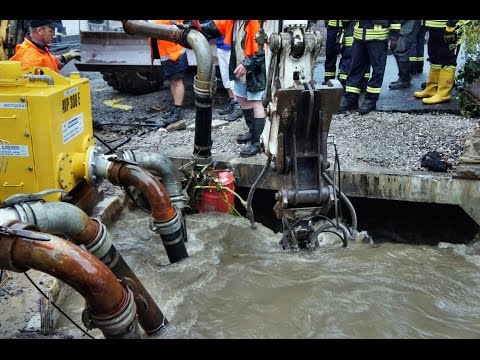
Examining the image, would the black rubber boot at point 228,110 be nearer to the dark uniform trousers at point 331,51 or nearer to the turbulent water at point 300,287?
the dark uniform trousers at point 331,51

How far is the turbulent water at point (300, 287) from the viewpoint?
3.47 m

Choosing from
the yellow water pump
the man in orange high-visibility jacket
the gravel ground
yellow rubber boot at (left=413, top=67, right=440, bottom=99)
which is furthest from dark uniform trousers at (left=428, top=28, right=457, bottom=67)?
the yellow water pump

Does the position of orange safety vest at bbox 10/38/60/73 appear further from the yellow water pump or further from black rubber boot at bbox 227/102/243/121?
black rubber boot at bbox 227/102/243/121

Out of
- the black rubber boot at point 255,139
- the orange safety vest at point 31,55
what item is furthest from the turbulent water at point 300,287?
the orange safety vest at point 31,55

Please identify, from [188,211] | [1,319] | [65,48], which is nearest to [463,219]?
[188,211]

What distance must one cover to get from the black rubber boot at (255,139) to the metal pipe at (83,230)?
2501 mm

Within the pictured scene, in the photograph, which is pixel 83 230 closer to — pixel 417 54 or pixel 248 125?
pixel 248 125

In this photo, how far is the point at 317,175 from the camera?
11.9 ft

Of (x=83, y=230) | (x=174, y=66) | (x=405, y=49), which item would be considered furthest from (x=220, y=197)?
(x=405, y=49)

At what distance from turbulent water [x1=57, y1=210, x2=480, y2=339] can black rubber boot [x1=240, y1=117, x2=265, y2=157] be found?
965 millimetres

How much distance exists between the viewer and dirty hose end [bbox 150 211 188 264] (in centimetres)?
400

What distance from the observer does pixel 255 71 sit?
5.30 metres

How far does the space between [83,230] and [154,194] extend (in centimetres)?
78
